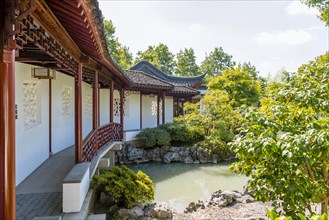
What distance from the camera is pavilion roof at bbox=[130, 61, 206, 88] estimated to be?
20.4 m

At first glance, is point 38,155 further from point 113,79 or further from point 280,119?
point 280,119

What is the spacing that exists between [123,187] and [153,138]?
5896 mm

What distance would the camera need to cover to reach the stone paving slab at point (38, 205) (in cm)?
365

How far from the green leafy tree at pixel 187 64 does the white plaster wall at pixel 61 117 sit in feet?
100

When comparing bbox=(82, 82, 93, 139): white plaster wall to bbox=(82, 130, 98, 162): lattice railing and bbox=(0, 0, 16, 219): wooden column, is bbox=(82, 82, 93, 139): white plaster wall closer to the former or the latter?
bbox=(82, 130, 98, 162): lattice railing

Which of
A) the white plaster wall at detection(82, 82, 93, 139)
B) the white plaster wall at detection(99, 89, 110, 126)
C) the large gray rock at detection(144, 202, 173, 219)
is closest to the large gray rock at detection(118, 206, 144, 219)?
the large gray rock at detection(144, 202, 173, 219)

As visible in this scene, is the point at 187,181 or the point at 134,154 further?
the point at 134,154

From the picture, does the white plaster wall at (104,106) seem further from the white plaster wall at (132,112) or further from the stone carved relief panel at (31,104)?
the stone carved relief panel at (31,104)

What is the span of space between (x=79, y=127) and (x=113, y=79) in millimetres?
4108

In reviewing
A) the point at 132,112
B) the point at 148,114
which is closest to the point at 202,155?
the point at 132,112

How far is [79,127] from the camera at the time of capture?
5059 millimetres

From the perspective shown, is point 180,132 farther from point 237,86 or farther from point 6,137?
point 6,137

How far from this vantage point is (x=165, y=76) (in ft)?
68.5

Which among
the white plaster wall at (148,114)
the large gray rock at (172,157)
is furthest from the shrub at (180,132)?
the white plaster wall at (148,114)
